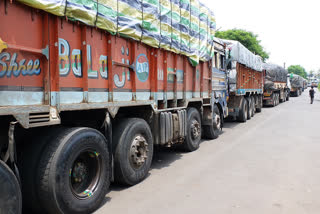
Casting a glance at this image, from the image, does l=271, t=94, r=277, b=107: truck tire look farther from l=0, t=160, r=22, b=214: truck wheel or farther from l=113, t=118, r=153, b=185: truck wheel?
l=0, t=160, r=22, b=214: truck wheel

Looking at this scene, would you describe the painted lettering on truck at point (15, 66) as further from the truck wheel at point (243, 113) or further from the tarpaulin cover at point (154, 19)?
the truck wheel at point (243, 113)

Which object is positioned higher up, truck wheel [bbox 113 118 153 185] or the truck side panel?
the truck side panel

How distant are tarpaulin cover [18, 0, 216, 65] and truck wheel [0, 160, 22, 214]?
1.60m

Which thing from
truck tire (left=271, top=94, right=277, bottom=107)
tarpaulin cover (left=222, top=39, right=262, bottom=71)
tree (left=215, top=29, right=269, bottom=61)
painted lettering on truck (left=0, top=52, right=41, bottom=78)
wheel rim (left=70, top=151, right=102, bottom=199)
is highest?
tree (left=215, top=29, right=269, bottom=61)

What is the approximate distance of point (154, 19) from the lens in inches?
202

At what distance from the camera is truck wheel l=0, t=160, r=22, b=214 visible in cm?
243

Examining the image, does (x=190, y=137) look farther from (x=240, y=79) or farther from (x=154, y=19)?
(x=240, y=79)

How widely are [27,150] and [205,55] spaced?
18.2ft

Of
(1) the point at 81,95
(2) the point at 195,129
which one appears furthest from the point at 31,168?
(2) the point at 195,129

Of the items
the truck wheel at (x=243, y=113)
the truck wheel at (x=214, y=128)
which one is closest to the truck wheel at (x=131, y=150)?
the truck wheel at (x=214, y=128)

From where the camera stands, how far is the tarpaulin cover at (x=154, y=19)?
342cm

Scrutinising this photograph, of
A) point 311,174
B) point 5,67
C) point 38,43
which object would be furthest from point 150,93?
point 311,174

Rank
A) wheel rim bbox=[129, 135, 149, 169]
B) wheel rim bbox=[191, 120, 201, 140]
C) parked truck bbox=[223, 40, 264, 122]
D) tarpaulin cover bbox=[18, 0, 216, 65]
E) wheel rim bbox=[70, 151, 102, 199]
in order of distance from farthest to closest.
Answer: parked truck bbox=[223, 40, 264, 122] → wheel rim bbox=[191, 120, 201, 140] → wheel rim bbox=[129, 135, 149, 169] → wheel rim bbox=[70, 151, 102, 199] → tarpaulin cover bbox=[18, 0, 216, 65]

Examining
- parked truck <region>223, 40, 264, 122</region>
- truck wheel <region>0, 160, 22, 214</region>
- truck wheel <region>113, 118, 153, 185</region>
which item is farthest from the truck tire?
truck wheel <region>0, 160, 22, 214</region>
